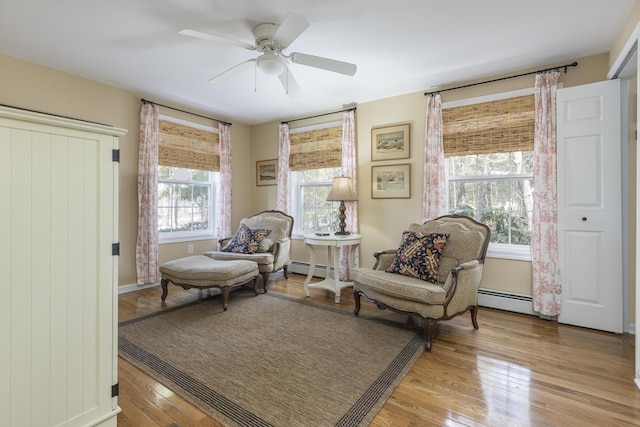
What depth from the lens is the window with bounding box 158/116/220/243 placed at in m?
4.22

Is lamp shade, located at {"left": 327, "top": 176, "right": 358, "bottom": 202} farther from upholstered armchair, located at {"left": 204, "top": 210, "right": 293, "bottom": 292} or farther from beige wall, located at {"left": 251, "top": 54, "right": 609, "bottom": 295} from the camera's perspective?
upholstered armchair, located at {"left": 204, "top": 210, "right": 293, "bottom": 292}

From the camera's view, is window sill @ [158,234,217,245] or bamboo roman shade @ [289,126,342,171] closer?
window sill @ [158,234,217,245]

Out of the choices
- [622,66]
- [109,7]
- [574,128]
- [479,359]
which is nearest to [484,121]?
[574,128]

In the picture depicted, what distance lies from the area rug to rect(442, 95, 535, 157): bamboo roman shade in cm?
212

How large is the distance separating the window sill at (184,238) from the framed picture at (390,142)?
285cm

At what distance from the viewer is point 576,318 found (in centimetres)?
278

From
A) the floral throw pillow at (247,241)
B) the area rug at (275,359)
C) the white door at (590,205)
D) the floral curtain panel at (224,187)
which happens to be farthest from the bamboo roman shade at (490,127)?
the floral curtain panel at (224,187)

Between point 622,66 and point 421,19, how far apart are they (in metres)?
1.69

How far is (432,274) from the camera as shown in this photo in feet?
8.84

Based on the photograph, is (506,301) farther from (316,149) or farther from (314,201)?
(316,149)

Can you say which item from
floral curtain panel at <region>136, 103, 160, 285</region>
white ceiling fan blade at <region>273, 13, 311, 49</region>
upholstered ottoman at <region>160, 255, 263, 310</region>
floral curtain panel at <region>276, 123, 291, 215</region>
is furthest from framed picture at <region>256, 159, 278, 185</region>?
white ceiling fan blade at <region>273, 13, 311, 49</region>

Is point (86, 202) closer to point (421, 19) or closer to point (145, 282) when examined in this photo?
point (421, 19)

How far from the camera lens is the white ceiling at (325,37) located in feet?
7.18

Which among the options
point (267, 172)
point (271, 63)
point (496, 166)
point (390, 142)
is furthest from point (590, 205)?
point (267, 172)
